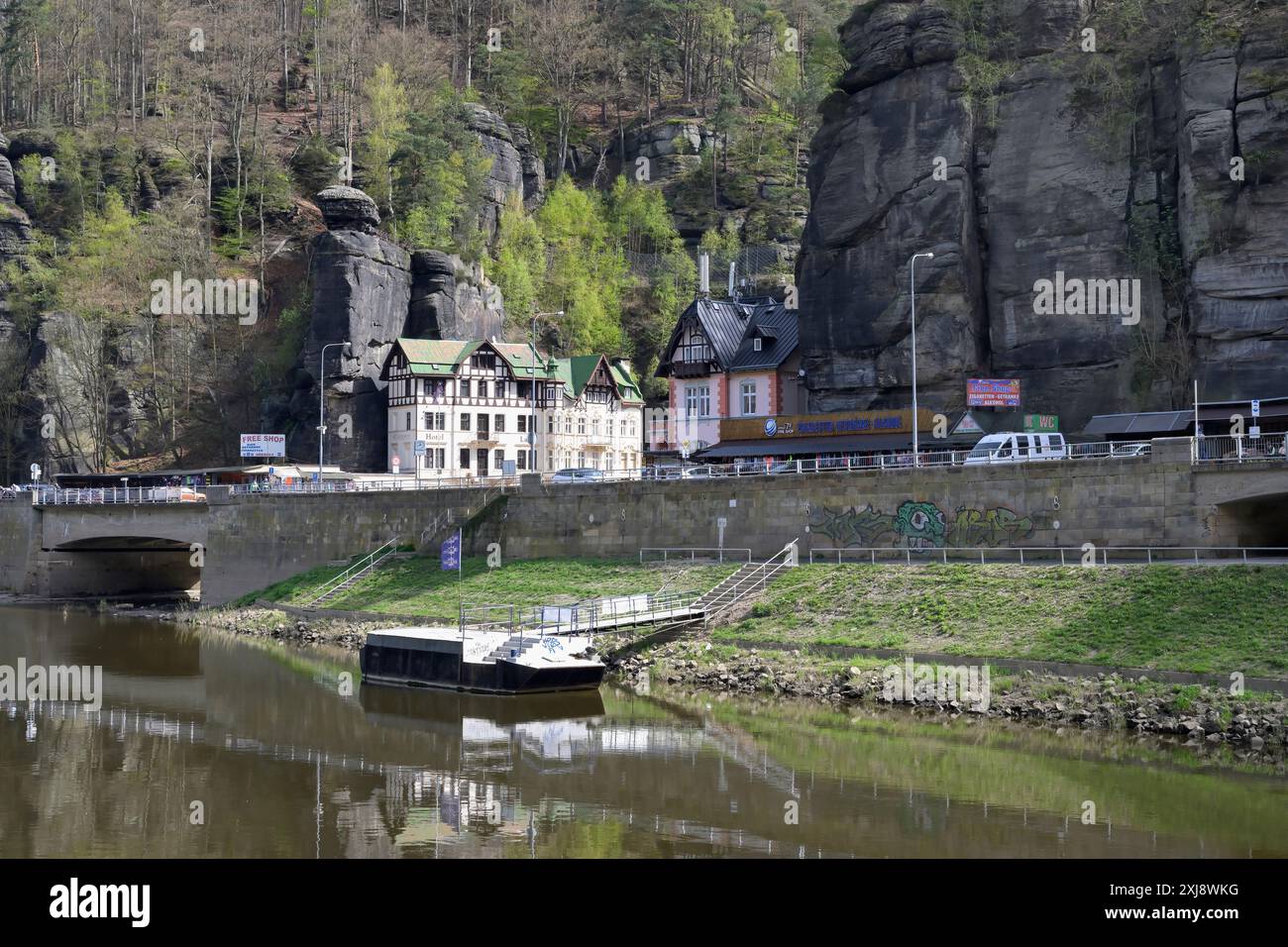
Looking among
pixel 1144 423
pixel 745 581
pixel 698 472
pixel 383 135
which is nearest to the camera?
pixel 745 581

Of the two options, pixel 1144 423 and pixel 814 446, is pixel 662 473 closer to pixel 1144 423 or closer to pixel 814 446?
pixel 814 446

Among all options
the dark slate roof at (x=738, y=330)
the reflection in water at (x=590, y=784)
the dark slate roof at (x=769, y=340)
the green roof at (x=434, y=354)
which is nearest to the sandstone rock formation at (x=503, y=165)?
the green roof at (x=434, y=354)

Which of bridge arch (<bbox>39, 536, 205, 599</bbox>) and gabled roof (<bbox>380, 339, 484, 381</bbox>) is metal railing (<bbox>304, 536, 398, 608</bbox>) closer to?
bridge arch (<bbox>39, 536, 205, 599</bbox>)

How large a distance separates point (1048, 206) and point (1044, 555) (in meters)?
31.0

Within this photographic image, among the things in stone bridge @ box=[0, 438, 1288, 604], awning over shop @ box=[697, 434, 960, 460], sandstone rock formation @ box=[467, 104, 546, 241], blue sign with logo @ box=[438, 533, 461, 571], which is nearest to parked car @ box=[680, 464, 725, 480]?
stone bridge @ box=[0, 438, 1288, 604]

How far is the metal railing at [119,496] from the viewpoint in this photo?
80.5 m

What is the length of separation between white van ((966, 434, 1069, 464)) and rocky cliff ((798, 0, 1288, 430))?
45.8 feet

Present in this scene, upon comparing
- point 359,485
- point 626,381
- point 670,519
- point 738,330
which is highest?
point 738,330

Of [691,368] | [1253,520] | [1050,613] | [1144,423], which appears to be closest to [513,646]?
[1050,613]

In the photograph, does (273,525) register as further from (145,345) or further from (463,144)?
(463,144)

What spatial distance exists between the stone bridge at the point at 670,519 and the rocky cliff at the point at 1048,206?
1867cm

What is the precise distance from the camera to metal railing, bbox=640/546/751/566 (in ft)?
191

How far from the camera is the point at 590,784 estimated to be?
1246 inches

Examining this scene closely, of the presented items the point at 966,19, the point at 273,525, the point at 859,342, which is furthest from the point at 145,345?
the point at 966,19
